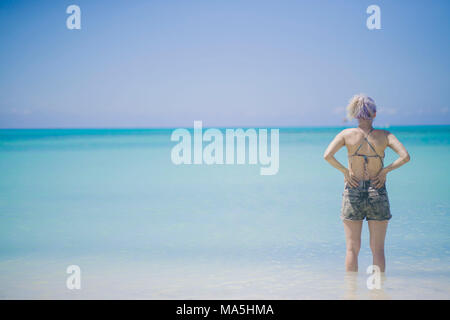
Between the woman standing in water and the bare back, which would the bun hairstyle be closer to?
the woman standing in water

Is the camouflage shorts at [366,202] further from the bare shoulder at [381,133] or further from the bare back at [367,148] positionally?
the bare shoulder at [381,133]

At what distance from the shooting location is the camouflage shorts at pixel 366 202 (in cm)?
379

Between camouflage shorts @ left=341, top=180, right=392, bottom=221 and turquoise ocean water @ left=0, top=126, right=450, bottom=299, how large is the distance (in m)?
0.70

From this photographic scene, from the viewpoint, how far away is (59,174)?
1420cm

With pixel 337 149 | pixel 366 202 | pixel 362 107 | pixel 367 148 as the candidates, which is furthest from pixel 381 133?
pixel 366 202

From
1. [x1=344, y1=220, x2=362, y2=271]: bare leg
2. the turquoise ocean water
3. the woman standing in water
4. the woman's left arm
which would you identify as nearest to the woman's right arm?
the woman standing in water

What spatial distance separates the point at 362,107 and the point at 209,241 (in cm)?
301

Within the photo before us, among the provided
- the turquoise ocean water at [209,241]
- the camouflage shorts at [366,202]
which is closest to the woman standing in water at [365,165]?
the camouflage shorts at [366,202]

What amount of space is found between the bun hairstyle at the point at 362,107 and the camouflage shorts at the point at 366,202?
1.81 feet

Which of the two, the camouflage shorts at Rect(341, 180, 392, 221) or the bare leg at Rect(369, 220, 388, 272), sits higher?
the camouflage shorts at Rect(341, 180, 392, 221)

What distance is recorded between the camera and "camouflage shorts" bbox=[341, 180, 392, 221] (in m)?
3.79
